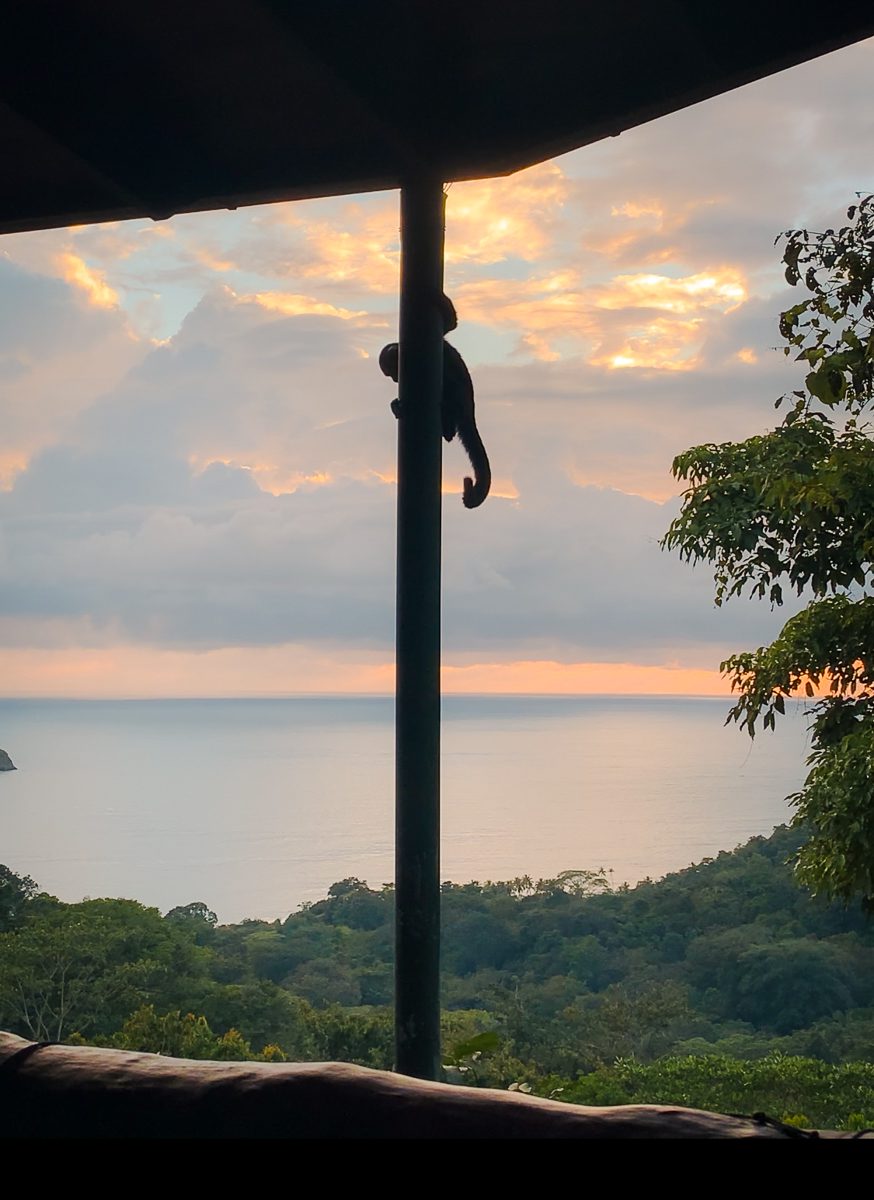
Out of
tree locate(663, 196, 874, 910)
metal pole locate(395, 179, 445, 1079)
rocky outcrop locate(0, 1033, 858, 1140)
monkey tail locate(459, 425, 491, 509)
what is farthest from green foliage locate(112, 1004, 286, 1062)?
rocky outcrop locate(0, 1033, 858, 1140)

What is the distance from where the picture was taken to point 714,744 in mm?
2982

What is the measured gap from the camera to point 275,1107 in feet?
2.54

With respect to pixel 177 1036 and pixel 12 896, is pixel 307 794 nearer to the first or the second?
pixel 12 896

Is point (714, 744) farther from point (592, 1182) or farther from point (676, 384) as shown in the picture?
point (592, 1182)

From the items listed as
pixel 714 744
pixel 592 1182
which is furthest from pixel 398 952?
pixel 714 744

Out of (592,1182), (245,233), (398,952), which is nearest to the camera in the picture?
(592,1182)

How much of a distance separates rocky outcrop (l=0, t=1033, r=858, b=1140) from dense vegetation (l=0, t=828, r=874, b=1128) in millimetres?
2061

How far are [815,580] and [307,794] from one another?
1704mm

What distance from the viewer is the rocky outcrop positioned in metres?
0.73

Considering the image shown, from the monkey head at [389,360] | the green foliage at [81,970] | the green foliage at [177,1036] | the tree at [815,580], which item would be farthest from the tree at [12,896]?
the tree at [815,580]

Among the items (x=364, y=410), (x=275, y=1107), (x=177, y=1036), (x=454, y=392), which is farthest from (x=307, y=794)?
(x=275, y=1107)

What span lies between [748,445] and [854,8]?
2543 mm

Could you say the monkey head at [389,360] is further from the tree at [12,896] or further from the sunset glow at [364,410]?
the tree at [12,896]

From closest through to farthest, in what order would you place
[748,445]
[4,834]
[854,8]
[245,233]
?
[854,8]
[245,233]
[4,834]
[748,445]
